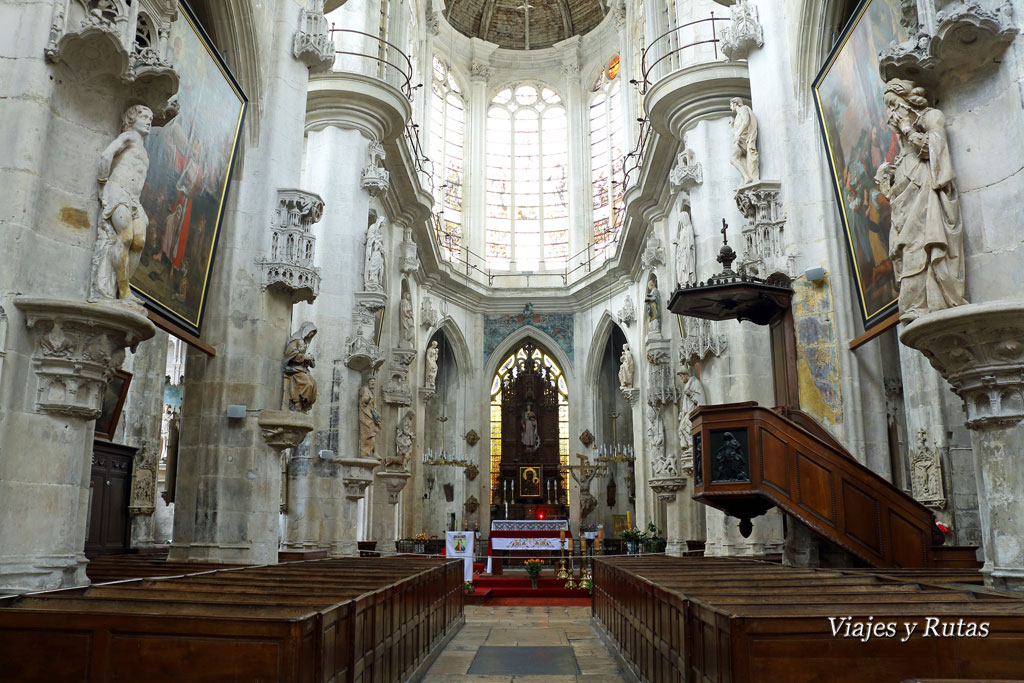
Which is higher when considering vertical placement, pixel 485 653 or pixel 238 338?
pixel 238 338

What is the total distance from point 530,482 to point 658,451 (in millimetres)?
9350

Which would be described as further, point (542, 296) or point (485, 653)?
point (542, 296)

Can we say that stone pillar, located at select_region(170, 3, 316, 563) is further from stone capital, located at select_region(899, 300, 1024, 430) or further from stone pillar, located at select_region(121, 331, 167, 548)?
stone capital, located at select_region(899, 300, 1024, 430)

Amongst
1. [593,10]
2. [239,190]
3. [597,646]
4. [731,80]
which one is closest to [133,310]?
[239,190]

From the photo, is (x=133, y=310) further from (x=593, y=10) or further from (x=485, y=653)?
(x=593, y=10)

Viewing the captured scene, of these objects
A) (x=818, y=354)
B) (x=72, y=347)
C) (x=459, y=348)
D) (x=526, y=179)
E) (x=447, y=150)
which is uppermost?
(x=447, y=150)

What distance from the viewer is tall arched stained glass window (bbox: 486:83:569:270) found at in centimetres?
2841

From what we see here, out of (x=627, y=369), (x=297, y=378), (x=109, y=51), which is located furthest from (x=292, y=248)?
(x=627, y=369)

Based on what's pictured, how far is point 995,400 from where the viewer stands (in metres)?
5.45

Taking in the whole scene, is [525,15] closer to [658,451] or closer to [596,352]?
[596,352]

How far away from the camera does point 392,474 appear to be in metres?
17.7

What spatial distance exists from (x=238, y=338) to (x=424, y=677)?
4656 millimetres

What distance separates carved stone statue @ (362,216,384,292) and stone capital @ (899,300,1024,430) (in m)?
11.2

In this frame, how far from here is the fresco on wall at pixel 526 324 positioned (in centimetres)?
2714
